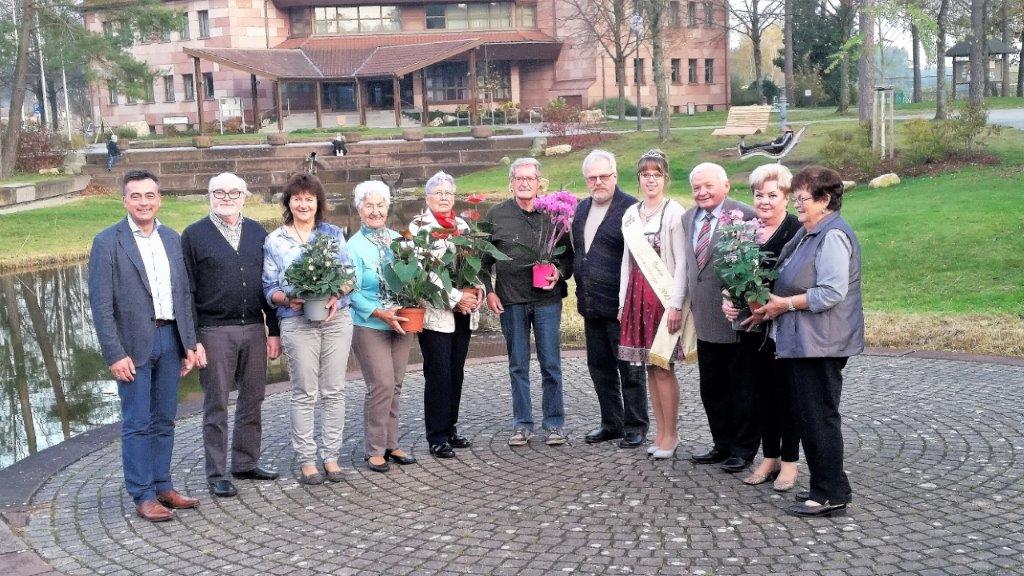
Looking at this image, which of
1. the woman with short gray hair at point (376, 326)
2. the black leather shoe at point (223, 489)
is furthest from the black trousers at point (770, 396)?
the black leather shoe at point (223, 489)

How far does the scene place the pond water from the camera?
8969mm

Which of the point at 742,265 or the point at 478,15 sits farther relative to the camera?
the point at 478,15

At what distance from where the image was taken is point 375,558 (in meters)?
5.51

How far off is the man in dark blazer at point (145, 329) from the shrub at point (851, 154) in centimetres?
2014

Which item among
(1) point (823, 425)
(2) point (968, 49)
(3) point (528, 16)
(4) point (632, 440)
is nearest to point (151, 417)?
(4) point (632, 440)

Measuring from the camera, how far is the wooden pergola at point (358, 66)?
53.6 metres

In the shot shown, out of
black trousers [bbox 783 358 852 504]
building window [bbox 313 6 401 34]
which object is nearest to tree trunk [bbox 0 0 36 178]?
building window [bbox 313 6 401 34]

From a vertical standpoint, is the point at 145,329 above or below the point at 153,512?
above

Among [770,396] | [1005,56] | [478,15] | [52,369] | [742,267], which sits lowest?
[52,369]

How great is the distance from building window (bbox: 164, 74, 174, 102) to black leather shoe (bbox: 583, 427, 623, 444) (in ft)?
200

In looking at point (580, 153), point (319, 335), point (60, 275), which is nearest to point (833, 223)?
point (319, 335)

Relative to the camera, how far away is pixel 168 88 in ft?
210

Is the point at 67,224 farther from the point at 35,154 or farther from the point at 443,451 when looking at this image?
the point at 443,451

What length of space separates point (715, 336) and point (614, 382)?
1.11 meters
